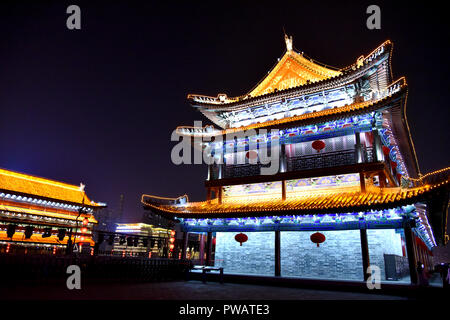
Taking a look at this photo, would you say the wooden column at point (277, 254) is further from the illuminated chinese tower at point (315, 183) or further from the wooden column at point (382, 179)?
the wooden column at point (382, 179)

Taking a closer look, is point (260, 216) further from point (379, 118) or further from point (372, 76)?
point (372, 76)

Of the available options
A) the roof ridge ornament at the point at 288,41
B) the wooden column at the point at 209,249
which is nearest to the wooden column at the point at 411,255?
the wooden column at the point at 209,249

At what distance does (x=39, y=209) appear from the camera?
2617 cm

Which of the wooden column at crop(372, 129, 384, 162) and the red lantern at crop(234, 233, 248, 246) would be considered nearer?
the wooden column at crop(372, 129, 384, 162)

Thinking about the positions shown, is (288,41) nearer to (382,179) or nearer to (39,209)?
(382,179)

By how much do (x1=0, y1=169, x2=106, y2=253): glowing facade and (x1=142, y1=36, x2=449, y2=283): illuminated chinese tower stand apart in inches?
519

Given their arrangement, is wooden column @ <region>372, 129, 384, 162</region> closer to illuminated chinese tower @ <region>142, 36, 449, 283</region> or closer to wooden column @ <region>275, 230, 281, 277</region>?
illuminated chinese tower @ <region>142, 36, 449, 283</region>

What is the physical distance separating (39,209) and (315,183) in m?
24.9

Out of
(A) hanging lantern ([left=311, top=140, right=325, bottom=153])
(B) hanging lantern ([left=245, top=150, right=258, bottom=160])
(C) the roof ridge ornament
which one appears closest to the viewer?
(A) hanging lantern ([left=311, top=140, right=325, bottom=153])

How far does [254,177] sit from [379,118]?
7412 mm

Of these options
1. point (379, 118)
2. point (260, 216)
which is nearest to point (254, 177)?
point (260, 216)

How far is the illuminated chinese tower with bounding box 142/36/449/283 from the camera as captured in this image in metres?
13.0

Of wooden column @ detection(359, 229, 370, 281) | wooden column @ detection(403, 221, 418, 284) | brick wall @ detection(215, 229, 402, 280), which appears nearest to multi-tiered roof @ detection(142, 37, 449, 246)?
wooden column @ detection(403, 221, 418, 284)

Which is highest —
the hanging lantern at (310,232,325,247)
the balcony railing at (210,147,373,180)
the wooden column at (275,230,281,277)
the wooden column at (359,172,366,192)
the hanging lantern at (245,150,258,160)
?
the hanging lantern at (245,150,258,160)
